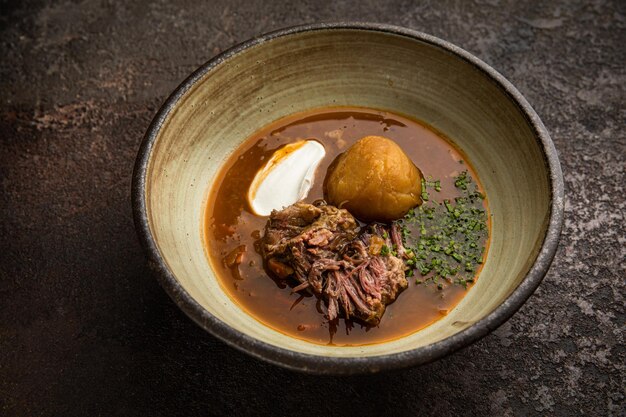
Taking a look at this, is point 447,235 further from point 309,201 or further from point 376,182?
point 309,201

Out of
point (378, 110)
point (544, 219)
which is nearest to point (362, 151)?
point (378, 110)

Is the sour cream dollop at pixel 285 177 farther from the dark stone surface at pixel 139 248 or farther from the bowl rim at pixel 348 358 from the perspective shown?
the dark stone surface at pixel 139 248

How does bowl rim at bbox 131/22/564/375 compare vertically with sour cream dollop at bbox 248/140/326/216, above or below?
below

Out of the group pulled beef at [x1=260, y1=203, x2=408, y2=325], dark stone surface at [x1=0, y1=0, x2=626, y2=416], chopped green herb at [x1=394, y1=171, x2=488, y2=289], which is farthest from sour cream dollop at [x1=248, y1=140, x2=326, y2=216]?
dark stone surface at [x1=0, y1=0, x2=626, y2=416]

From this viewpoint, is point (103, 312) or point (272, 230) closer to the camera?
point (272, 230)

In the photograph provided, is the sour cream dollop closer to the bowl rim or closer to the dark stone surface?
the bowl rim

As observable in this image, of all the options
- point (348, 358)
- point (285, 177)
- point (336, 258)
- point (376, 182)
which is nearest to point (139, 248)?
point (285, 177)

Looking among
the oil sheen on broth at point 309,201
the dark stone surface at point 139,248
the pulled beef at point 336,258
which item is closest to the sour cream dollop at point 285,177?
the oil sheen on broth at point 309,201

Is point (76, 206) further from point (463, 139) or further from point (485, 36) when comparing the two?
point (485, 36)
